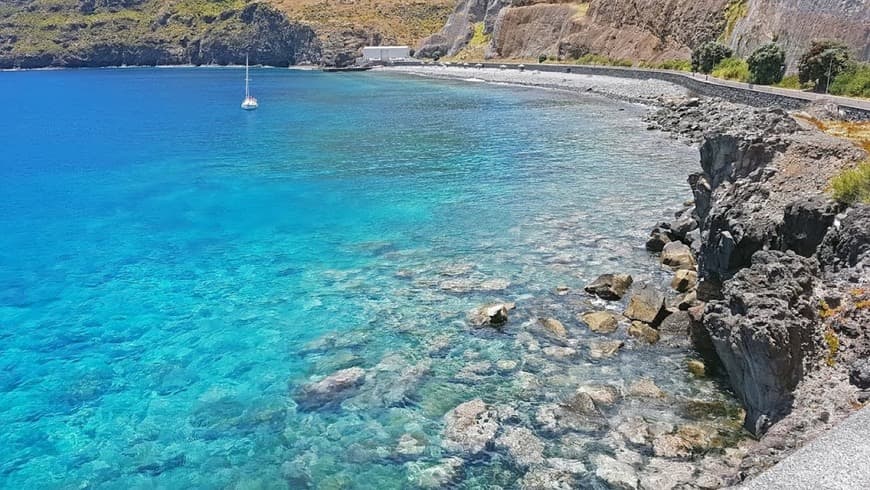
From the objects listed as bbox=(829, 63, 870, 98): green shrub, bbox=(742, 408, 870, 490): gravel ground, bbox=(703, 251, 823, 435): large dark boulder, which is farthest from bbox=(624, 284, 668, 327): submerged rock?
bbox=(829, 63, 870, 98): green shrub

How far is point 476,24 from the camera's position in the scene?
189m

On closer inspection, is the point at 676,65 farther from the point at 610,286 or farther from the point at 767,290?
the point at 767,290

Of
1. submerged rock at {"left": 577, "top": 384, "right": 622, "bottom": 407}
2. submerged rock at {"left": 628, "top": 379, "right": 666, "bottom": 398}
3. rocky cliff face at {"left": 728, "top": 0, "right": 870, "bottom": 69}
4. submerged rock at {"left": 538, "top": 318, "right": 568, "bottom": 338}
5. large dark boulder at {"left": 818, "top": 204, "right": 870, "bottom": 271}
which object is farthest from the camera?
rocky cliff face at {"left": 728, "top": 0, "right": 870, "bottom": 69}

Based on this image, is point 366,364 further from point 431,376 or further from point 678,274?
point 678,274

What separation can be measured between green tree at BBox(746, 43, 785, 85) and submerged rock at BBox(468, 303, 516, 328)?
49.5 m

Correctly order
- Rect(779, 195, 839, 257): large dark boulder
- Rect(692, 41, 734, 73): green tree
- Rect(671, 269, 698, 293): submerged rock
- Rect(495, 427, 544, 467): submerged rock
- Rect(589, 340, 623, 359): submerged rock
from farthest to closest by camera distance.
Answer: Rect(692, 41, 734, 73): green tree < Rect(671, 269, 698, 293): submerged rock < Rect(589, 340, 623, 359): submerged rock < Rect(779, 195, 839, 257): large dark boulder < Rect(495, 427, 544, 467): submerged rock

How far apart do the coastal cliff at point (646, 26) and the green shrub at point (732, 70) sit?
Answer: 1922 millimetres

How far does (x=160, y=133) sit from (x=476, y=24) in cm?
14289

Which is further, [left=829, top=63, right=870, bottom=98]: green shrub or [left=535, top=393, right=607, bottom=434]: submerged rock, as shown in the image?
[left=829, top=63, right=870, bottom=98]: green shrub

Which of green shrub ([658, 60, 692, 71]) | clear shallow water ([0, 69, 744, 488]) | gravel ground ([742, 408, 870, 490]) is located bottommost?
clear shallow water ([0, 69, 744, 488])

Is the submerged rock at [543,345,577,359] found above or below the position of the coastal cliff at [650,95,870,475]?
below

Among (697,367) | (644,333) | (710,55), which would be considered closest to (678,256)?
(644,333)

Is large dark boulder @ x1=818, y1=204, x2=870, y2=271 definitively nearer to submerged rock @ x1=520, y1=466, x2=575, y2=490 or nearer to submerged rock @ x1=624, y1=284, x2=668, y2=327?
submerged rock @ x1=624, y1=284, x2=668, y2=327

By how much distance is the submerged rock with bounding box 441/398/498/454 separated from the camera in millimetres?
12617
